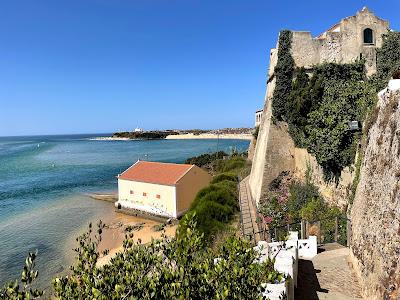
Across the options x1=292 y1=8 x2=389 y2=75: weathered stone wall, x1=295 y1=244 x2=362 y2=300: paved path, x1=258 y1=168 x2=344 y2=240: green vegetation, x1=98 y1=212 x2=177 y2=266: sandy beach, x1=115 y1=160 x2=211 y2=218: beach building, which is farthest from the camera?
x1=115 y1=160 x2=211 y2=218: beach building

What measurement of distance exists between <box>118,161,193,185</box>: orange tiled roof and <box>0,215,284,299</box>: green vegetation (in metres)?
25.1

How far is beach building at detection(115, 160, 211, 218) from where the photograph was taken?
1211 inches

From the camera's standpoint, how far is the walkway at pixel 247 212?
18422mm

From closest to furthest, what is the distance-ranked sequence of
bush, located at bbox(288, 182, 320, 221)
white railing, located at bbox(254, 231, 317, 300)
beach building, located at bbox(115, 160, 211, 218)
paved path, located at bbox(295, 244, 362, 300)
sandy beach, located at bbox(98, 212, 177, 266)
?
white railing, located at bbox(254, 231, 317, 300) < paved path, located at bbox(295, 244, 362, 300) < bush, located at bbox(288, 182, 320, 221) < sandy beach, located at bbox(98, 212, 177, 266) < beach building, located at bbox(115, 160, 211, 218)

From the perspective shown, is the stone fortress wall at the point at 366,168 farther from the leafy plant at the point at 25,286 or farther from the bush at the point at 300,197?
the leafy plant at the point at 25,286

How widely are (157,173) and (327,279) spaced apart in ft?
78.0

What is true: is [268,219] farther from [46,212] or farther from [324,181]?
[46,212]

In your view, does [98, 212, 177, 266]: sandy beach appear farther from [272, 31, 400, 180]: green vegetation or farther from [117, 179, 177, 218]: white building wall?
[272, 31, 400, 180]: green vegetation

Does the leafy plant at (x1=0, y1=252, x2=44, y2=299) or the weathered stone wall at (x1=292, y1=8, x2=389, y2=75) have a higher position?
the weathered stone wall at (x1=292, y1=8, x2=389, y2=75)

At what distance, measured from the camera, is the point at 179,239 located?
18.2ft

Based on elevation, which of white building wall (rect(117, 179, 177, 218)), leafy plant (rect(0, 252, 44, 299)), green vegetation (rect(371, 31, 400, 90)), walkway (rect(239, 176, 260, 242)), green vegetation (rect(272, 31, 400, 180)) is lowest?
white building wall (rect(117, 179, 177, 218))

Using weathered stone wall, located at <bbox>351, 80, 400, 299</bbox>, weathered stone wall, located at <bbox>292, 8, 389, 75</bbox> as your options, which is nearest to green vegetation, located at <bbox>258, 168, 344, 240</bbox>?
weathered stone wall, located at <bbox>351, 80, 400, 299</bbox>

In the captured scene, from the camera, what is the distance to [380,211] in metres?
9.68

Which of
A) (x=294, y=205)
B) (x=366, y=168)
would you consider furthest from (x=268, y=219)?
(x=366, y=168)
